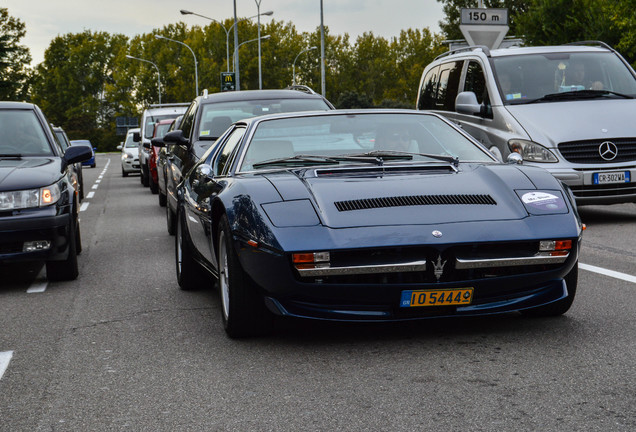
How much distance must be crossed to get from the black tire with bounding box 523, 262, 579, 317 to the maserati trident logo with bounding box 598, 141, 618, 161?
5.71m

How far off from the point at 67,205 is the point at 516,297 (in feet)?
13.5

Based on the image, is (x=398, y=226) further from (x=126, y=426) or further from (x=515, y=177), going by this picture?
(x=126, y=426)

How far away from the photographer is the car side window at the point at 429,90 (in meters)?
15.0

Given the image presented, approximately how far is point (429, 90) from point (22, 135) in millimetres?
7848

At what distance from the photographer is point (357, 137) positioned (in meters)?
6.29

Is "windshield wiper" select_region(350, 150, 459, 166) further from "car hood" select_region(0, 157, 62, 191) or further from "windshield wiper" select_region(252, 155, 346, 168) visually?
"car hood" select_region(0, 157, 62, 191)

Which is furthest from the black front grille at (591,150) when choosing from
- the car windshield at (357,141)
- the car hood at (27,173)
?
the car hood at (27,173)

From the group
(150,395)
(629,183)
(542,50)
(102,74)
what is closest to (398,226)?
(150,395)

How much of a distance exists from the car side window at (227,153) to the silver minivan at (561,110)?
4736 mm

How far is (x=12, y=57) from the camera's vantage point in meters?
92.3

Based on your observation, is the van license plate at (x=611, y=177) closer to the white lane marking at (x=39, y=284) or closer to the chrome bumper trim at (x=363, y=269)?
the white lane marking at (x=39, y=284)

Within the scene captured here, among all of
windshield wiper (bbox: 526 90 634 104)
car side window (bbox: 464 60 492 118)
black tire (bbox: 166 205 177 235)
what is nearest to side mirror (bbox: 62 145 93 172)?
black tire (bbox: 166 205 177 235)

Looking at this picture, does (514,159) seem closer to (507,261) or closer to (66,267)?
(507,261)

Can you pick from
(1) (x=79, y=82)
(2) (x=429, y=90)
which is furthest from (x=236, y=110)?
(1) (x=79, y=82)
